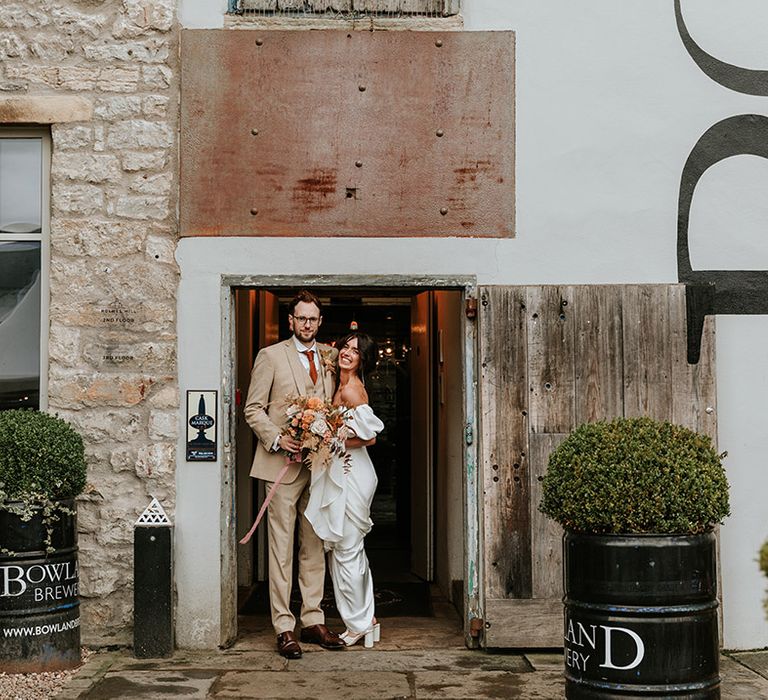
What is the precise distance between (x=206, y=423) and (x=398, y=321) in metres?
4.80

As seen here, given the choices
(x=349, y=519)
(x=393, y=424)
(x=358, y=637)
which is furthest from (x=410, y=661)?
(x=393, y=424)

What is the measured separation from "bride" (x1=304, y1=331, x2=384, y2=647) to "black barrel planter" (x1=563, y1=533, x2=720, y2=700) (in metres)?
2.32

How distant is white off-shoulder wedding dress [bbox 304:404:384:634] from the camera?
6.94m

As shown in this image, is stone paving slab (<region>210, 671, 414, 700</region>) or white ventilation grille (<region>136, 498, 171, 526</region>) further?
white ventilation grille (<region>136, 498, 171, 526</region>)

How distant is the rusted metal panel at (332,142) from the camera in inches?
280

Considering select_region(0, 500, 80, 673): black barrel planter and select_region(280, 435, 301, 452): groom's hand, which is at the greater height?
select_region(280, 435, 301, 452): groom's hand

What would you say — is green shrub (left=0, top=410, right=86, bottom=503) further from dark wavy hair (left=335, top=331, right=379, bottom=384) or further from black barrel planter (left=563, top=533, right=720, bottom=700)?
black barrel planter (left=563, top=533, right=720, bottom=700)

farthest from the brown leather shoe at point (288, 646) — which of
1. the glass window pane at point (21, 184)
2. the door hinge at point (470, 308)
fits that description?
the glass window pane at point (21, 184)

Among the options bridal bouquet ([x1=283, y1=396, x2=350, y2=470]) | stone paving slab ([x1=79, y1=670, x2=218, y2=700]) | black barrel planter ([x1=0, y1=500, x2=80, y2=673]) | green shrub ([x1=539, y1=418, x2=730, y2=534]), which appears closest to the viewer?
green shrub ([x1=539, y1=418, x2=730, y2=534])

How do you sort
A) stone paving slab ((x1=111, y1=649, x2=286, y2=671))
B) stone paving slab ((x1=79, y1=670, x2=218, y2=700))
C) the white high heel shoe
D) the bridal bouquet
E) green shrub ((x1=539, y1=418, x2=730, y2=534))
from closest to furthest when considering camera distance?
1. green shrub ((x1=539, y1=418, x2=730, y2=534))
2. stone paving slab ((x1=79, y1=670, x2=218, y2=700))
3. stone paving slab ((x1=111, y1=649, x2=286, y2=671))
4. the bridal bouquet
5. the white high heel shoe

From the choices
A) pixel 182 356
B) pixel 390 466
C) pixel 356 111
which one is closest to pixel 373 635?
pixel 182 356

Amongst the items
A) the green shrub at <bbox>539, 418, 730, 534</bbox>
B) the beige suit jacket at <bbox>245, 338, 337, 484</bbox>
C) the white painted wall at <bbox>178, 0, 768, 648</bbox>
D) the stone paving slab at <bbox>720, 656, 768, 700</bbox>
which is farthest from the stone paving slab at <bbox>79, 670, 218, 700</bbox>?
the stone paving slab at <bbox>720, 656, 768, 700</bbox>

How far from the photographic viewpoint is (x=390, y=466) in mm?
11719

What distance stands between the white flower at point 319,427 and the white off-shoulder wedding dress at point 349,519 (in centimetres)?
27
